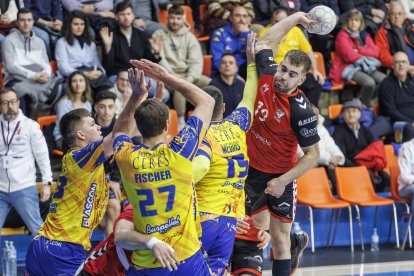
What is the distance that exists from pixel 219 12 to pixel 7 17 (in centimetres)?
304

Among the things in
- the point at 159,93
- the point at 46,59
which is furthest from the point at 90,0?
the point at 159,93

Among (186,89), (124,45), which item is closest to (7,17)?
(124,45)

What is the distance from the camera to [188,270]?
6.54 m

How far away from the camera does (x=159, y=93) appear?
720cm

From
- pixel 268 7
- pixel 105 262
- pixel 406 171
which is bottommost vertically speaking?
pixel 406 171

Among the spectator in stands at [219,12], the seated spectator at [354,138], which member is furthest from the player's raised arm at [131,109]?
the spectator in stands at [219,12]

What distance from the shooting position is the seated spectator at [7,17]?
13.2 m

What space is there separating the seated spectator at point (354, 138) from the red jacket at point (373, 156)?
11cm

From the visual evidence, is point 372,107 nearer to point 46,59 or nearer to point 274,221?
point 46,59

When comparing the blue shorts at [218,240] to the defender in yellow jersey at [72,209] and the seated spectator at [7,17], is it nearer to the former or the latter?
the defender in yellow jersey at [72,209]

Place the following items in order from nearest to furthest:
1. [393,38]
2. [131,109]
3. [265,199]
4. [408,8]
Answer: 1. [131,109]
2. [265,199]
3. [393,38]
4. [408,8]

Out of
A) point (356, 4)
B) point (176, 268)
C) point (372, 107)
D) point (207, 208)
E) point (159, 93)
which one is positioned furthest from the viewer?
point (356, 4)

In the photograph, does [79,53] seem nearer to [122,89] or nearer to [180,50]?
[122,89]

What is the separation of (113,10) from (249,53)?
639cm
